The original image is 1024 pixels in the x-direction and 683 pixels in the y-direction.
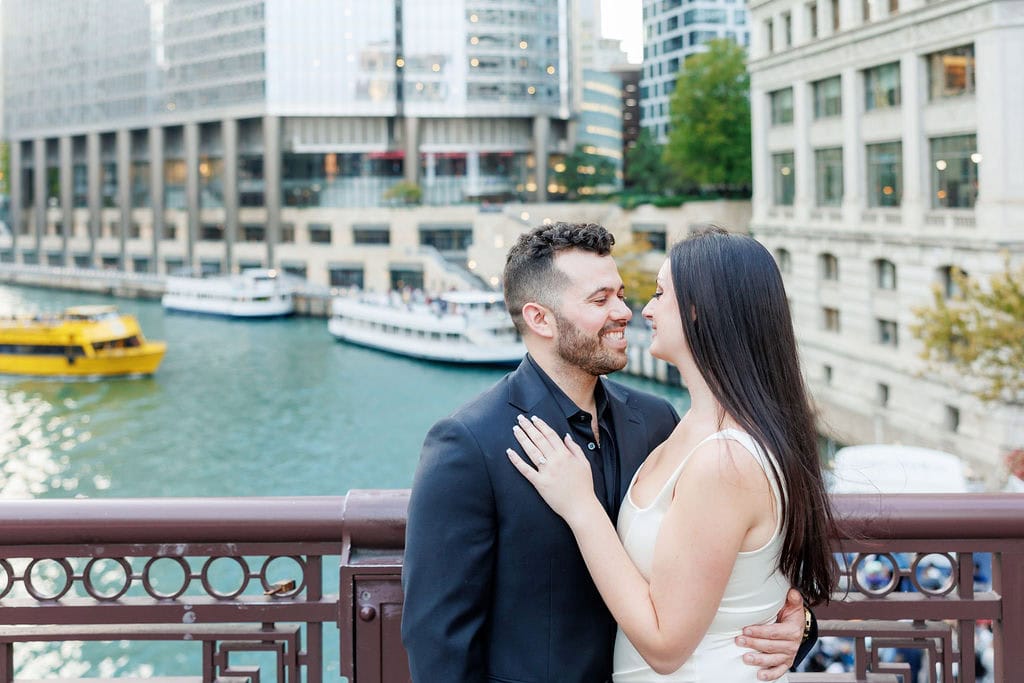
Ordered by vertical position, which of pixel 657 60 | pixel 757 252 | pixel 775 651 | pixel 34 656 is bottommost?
pixel 34 656

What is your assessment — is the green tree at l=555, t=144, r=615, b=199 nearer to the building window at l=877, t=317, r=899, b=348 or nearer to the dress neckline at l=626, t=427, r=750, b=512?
the building window at l=877, t=317, r=899, b=348

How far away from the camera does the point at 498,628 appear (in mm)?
3195

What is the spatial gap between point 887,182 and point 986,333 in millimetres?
9966

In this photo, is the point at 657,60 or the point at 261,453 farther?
the point at 657,60

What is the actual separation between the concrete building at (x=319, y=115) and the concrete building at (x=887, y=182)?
46785mm

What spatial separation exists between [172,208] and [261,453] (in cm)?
6717

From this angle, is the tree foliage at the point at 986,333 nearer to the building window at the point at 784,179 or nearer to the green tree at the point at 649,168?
the building window at the point at 784,179

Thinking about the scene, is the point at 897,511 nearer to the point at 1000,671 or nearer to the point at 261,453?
the point at 1000,671

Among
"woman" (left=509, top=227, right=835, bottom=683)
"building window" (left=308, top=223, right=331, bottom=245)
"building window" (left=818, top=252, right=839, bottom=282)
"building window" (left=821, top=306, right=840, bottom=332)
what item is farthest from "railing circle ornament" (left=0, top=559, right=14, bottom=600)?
"building window" (left=308, top=223, right=331, bottom=245)

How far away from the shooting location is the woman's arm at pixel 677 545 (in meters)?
2.83

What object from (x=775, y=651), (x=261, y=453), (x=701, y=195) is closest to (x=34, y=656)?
(x=261, y=453)

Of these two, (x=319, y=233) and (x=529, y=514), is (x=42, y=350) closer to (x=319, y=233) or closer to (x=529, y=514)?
(x=319, y=233)

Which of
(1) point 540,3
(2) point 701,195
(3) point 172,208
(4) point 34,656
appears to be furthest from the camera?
(3) point 172,208

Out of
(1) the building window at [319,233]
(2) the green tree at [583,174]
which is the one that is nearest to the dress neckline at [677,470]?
(1) the building window at [319,233]
